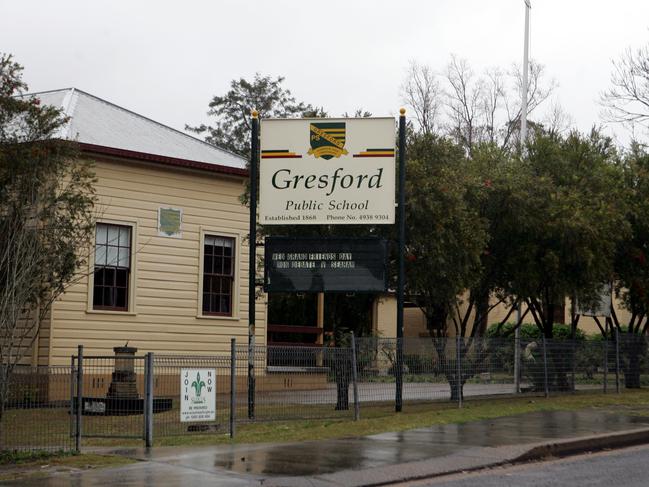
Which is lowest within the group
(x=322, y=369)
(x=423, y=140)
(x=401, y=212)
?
(x=322, y=369)

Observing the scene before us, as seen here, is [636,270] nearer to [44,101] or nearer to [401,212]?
[401,212]

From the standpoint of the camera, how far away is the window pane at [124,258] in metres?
24.1

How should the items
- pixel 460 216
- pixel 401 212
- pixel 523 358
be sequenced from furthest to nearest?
pixel 523 358 → pixel 460 216 → pixel 401 212

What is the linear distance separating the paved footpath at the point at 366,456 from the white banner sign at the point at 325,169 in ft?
14.7

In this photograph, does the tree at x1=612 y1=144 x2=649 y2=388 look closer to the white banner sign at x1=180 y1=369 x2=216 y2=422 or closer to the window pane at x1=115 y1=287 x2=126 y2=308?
the window pane at x1=115 y1=287 x2=126 y2=308

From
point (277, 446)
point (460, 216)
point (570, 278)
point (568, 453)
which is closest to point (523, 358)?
point (570, 278)

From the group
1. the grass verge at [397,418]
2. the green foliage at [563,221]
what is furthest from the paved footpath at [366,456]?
the green foliage at [563,221]

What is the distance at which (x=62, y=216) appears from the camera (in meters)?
19.3

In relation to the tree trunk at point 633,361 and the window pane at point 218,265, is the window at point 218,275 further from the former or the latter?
the tree trunk at point 633,361

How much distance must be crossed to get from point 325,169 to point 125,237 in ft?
23.0

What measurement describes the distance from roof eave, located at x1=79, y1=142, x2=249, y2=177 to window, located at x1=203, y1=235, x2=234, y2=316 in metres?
1.69

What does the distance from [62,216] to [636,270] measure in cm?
1472

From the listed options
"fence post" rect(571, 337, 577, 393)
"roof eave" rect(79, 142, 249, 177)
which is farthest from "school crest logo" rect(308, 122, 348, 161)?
"fence post" rect(571, 337, 577, 393)

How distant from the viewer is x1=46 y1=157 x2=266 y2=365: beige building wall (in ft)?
76.3
